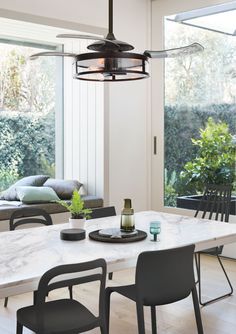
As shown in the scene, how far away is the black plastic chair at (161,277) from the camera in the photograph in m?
2.58

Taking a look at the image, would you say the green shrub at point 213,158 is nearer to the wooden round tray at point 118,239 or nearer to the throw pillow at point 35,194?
the throw pillow at point 35,194

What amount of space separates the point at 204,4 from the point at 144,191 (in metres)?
2.24

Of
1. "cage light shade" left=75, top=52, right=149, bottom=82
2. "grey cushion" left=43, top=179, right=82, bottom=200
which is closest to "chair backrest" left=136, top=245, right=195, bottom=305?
"cage light shade" left=75, top=52, right=149, bottom=82

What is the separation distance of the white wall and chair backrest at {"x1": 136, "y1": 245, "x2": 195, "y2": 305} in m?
3.01

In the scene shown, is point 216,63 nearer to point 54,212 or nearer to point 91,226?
point 54,212

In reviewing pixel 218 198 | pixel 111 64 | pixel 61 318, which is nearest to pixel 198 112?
pixel 218 198

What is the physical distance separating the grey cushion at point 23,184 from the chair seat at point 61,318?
270cm

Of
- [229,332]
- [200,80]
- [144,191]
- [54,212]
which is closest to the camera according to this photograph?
[229,332]

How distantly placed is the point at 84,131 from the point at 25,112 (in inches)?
28.2

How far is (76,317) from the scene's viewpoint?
8.32 feet

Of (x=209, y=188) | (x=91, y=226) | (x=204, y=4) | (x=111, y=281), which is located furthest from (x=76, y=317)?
(x=204, y=4)

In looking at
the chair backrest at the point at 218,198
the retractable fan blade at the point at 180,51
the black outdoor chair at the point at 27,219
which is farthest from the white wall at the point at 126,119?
the retractable fan blade at the point at 180,51

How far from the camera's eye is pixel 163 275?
2.64 meters

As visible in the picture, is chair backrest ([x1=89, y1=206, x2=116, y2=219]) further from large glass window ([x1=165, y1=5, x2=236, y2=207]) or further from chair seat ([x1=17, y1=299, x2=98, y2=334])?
large glass window ([x1=165, y1=5, x2=236, y2=207])
